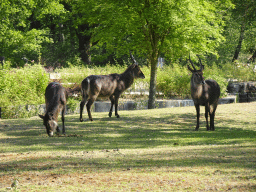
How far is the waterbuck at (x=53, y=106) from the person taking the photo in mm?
9227

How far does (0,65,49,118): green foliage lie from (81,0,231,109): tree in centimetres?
374

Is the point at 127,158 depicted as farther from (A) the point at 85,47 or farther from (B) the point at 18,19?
(A) the point at 85,47

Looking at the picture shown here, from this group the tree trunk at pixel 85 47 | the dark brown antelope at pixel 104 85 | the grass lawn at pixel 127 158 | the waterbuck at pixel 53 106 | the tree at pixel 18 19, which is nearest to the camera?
the grass lawn at pixel 127 158

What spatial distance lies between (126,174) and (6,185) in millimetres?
1836

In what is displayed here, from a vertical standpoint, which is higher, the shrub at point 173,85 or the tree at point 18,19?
the tree at point 18,19

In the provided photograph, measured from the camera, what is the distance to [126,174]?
565 cm

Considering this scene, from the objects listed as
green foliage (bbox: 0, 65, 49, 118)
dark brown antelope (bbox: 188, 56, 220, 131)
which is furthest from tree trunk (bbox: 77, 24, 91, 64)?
dark brown antelope (bbox: 188, 56, 220, 131)

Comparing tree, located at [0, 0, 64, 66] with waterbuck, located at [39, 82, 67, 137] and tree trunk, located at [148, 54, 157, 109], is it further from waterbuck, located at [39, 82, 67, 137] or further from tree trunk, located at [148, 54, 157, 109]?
waterbuck, located at [39, 82, 67, 137]

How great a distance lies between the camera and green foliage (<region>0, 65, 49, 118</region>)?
15.5 meters

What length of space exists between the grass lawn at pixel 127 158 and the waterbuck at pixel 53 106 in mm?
398

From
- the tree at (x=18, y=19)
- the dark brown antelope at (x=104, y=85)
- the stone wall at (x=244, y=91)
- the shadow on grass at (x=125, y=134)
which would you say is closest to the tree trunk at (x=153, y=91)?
the dark brown antelope at (x=104, y=85)

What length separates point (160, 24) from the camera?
16.0 metres

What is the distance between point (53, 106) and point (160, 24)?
26.6 ft

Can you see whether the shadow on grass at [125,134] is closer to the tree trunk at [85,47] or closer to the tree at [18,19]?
the tree at [18,19]
